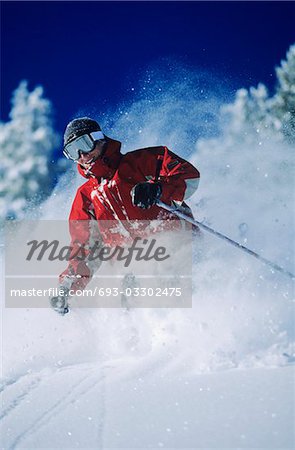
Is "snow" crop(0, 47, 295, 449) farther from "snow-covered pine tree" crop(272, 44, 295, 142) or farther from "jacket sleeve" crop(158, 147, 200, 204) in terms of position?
"snow-covered pine tree" crop(272, 44, 295, 142)

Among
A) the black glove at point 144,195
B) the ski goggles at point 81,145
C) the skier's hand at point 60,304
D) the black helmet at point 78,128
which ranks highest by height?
the black helmet at point 78,128

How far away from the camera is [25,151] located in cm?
1939

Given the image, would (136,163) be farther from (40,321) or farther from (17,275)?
(17,275)

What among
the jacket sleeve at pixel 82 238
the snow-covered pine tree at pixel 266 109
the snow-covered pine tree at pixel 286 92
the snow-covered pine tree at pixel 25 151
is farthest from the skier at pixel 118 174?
the snow-covered pine tree at pixel 25 151

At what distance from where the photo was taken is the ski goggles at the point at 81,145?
4.38 meters

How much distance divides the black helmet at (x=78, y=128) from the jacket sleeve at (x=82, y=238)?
811mm

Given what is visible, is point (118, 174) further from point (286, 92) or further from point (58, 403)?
point (286, 92)

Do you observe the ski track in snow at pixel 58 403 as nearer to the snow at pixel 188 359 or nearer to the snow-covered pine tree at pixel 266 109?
the snow at pixel 188 359

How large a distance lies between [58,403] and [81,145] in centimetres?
234

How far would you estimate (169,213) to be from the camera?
463 centimetres

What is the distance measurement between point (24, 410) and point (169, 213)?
2.26 m

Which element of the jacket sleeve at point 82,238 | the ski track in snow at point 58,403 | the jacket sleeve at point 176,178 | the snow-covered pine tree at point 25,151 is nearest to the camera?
the ski track in snow at point 58,403

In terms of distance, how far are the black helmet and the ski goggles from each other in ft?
0.11

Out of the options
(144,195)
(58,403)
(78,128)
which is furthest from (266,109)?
(58,403)
